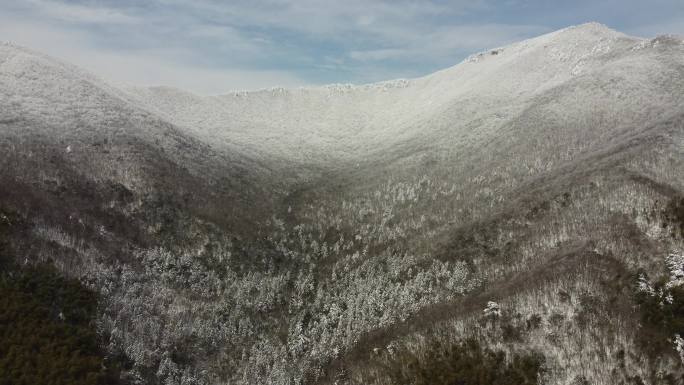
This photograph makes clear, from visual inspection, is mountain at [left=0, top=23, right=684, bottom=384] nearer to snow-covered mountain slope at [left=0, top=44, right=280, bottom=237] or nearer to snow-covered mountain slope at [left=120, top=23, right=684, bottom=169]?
snow-covered mountain slope at [left=0, top=44, right=280, bottom=237]

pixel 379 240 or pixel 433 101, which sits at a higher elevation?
pixel 433 101

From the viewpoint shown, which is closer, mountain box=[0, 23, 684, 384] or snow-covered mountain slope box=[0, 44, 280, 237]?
mountain box=[0, 23, 684, 384]

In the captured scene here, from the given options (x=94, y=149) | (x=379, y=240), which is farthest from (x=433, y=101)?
(x=94, y=149)

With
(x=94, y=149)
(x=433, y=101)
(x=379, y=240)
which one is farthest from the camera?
(x=433, y=101)

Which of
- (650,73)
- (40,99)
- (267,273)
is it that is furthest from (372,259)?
(650,73)

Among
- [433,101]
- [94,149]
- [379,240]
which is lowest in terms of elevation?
[379,240]

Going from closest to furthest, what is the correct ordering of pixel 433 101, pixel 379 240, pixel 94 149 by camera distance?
pixel 379 240, pixel 94 149, pixel 433 101

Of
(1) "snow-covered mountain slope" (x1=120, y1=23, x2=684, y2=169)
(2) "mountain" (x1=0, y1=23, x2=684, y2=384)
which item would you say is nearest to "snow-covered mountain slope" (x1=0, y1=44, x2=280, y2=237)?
(2) "mountain" (x1=0, y1=23, x2=684, y2=384)

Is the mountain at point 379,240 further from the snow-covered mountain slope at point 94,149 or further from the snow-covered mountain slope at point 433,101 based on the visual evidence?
the snow-covered mountain slope at point 433,101

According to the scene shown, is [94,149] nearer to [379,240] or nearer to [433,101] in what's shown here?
[379,240]
